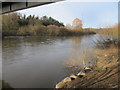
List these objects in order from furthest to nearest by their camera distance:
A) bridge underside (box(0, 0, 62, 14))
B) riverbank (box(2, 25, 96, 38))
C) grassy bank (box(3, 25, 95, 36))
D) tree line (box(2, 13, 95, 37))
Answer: grassy bank (box(3, 25, 95, 36)) < riverbank (box(2, 25, 96, 38)) < tree line (box(2, 13, 95, 37)) < bridge underside (box(0, 0, 62, 14))

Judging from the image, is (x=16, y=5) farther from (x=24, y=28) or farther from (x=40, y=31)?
(x=40, y=31)

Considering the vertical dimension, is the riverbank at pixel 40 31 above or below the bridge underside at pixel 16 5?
above

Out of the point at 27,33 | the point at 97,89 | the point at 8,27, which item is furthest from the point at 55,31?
the point at 97,89

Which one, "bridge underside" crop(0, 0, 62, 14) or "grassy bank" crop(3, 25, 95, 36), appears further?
"grassy bank" crop(3, 25, 95, 36)

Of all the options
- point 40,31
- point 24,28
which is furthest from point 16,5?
point 40,31

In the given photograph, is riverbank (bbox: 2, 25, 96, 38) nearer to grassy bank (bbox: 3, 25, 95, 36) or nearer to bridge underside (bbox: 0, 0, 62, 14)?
grassy bank (bbox: 3, 25, 95, 36)

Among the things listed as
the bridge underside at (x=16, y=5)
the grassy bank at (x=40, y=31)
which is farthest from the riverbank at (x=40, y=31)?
the bridge underside at (x=16, y=5)

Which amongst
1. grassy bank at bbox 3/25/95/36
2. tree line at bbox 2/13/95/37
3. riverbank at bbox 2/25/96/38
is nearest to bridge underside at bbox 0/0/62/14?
tree line at bbox 2/13/95/37

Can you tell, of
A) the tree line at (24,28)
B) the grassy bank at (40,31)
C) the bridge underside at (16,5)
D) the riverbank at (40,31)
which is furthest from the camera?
the grassy bank at (40,31)

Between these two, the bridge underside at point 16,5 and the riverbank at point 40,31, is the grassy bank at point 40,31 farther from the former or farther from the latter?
the bridge underside at point 16,5

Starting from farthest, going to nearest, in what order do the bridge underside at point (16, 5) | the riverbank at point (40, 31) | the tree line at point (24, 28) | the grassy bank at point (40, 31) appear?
1. the grassy bank at point (40, 31)
2. the riverbank at point (40, 31)
3. the tree line at point (24, 28)
4. the bridge underside at point (16, 5)

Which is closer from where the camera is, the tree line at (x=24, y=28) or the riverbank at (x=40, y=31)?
the tree line at (x=24, y=28)

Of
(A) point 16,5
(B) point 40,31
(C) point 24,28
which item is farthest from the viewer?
(B) point 40,31

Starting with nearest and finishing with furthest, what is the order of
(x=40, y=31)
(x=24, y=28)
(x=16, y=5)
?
(x=16, y=5) < (x=24, y=28) < (x=40, y=31)
